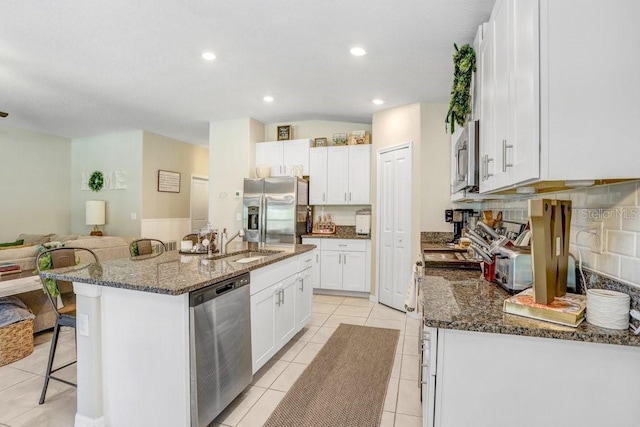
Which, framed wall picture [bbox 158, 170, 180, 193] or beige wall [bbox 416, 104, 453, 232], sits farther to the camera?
framed wall picture [bbox 158, 170, 180, 193]

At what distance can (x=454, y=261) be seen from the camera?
7.61ft

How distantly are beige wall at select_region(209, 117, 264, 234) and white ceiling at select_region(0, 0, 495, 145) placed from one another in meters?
0.33

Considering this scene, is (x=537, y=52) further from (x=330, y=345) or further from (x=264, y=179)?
(x=264, y=179)

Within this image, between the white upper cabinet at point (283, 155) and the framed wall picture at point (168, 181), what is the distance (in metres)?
2.36

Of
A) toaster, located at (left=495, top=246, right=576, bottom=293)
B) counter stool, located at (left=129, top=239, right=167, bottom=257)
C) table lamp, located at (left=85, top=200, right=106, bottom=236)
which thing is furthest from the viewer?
table lamp, located at (left=85, top=200, right=106, bottom=236)

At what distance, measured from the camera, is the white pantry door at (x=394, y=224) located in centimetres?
425

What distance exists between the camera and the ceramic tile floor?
2.07 meters

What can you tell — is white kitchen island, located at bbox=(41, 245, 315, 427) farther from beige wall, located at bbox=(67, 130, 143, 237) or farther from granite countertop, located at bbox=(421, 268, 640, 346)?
beige wall, located at bbox=(67, 130, 143, 237)

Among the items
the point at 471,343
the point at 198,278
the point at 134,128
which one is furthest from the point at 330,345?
the point at 134,128

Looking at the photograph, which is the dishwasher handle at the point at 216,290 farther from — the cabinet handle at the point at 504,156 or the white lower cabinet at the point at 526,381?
the cabinet handle at the point at 504,156

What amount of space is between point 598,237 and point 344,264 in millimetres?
3683

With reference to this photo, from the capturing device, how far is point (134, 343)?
1845 millimetres

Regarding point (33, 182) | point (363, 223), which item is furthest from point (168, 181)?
point (363, 223)

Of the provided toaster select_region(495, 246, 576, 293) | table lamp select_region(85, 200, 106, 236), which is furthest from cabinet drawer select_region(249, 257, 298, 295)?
table lamp select_region(85, 200, 106, 236)
